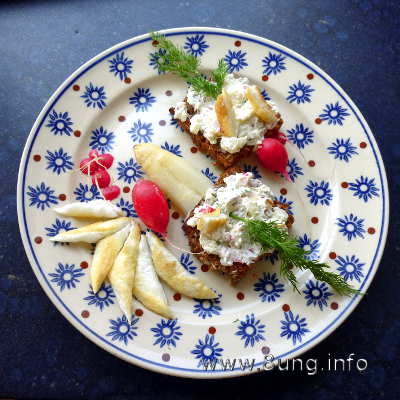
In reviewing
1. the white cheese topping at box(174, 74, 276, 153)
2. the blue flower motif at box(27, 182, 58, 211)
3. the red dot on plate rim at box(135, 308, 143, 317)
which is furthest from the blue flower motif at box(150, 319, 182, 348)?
the white cheese topping at box(174, 74, 276, 153)

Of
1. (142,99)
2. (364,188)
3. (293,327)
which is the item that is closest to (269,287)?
(293,327)

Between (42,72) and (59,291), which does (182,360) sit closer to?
(59,291)

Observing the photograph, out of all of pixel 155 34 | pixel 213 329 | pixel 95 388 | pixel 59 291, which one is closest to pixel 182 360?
pixel 213 329

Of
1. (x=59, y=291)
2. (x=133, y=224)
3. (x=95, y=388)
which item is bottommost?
(x=95, y=388)

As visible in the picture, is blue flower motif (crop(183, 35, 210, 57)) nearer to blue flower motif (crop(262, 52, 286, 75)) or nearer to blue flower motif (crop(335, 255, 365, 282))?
blue flower motif (crop(262, 52, 286, 75))

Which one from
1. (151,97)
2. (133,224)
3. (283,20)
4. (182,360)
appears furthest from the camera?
(283,20)

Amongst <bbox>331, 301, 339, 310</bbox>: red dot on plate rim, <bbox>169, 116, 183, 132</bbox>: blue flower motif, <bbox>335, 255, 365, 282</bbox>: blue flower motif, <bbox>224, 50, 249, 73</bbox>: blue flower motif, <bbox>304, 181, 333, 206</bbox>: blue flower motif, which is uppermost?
<bbox>224, 50, 249, 73</bbox>: blue flower motif

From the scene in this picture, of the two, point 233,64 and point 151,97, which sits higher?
point 233,64

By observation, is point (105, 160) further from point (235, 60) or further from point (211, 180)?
point (235, 60)
